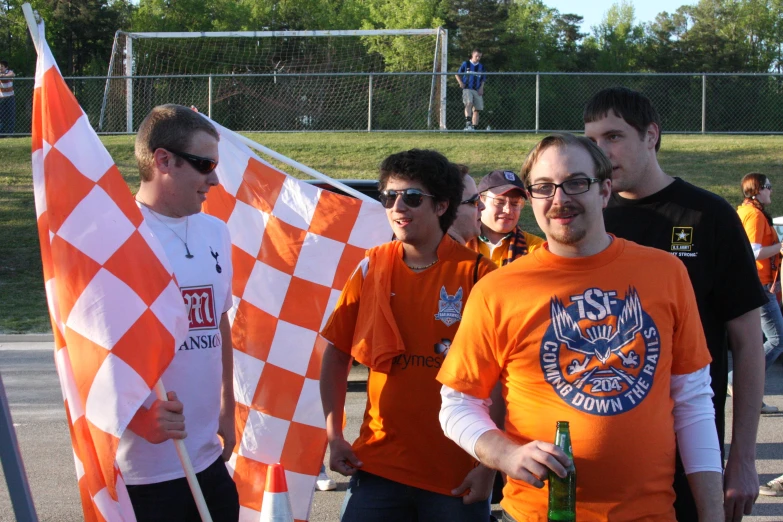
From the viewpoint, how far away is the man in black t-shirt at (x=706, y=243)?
2900mm

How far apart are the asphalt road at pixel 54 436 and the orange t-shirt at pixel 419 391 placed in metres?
2.29

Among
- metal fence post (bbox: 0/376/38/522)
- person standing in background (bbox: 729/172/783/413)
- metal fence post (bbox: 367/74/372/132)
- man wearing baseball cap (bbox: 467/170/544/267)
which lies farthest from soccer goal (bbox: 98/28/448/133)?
metal fence post (bbox: 0/376/38/522)

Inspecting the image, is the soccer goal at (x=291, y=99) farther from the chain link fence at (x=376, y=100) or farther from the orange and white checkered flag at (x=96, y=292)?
the orange and white checkered flag at (x=96, y=292)

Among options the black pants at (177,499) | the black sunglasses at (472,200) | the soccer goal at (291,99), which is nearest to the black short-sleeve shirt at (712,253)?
the black sunglasses at (472,200)

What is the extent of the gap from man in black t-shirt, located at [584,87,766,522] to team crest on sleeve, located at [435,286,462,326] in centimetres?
60

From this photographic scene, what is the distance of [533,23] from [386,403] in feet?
225

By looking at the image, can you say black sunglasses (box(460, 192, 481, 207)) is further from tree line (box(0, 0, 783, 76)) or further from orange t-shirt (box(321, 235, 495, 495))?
tree line (box(0, 0, 783, 76))

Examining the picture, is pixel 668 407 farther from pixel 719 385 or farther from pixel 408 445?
pixel 408 445

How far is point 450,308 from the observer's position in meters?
3.12

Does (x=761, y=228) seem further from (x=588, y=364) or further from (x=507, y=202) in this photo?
(x=588, y=364)

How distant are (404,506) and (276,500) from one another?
0.45 m

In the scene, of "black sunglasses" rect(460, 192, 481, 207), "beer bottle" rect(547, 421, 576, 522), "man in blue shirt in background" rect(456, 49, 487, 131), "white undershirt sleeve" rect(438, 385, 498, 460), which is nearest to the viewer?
"beer bottle" rect(547, 421, 576, 522)

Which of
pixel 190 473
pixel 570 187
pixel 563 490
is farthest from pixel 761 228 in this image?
pixel 190 473

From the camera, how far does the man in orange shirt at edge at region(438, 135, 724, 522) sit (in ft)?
7.81
